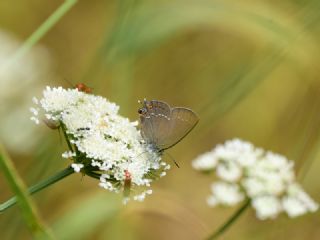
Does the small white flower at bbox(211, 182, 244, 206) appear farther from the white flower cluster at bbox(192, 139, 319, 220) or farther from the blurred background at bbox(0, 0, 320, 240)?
the blurred background at bbox(0, 0, 320, 240)

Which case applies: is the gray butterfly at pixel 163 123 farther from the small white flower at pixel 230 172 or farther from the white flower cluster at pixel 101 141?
the small white flower at pixel 230 172

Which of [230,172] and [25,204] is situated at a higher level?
[230,172]

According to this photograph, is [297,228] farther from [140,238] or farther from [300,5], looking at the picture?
[300,5]

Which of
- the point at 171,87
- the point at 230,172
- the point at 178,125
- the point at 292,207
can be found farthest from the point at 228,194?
the point at 171,87

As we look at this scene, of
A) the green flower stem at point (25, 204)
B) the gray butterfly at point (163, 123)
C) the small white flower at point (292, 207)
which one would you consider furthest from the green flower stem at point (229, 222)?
the green flower stem at point (25, 204)

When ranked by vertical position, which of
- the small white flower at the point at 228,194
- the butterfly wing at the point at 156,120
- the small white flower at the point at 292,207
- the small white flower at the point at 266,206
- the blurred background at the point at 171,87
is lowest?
the small white flower at the point at 292,207

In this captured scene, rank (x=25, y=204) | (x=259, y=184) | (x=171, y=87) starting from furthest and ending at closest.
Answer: (x=171, y=87) → (x=259, y=184) → (x=25, y=204)

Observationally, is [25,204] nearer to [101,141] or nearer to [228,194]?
[101,141]
